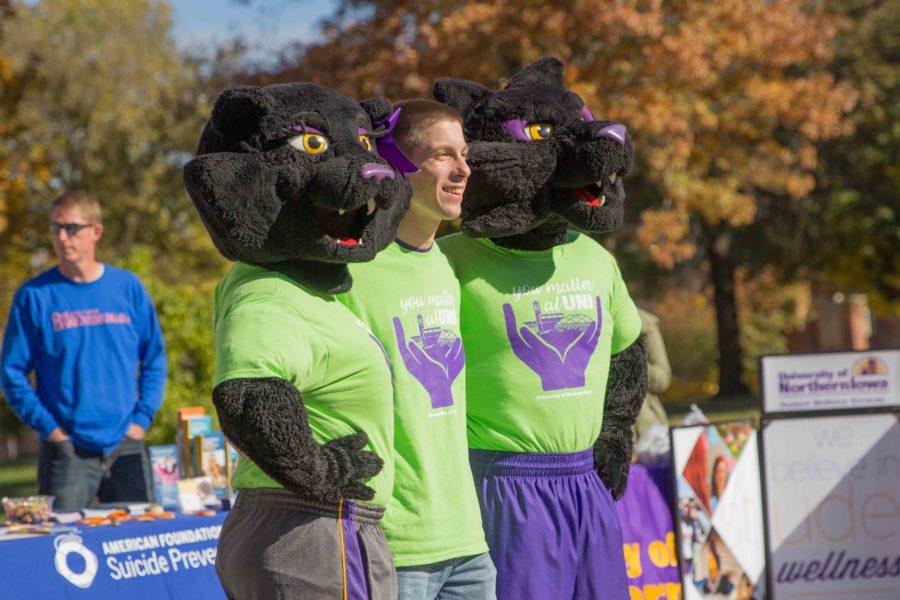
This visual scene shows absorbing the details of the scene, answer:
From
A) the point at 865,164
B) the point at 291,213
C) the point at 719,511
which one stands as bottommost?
the point at 719,511

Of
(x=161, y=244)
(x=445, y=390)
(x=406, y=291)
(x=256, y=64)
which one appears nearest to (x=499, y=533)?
(x=445, y=390)

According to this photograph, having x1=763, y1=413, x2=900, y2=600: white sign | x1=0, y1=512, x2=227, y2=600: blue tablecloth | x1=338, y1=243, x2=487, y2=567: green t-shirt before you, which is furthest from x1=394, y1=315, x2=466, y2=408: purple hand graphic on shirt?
x1=763, y1=413, x2=900, y2=600: white sign

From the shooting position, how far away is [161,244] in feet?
81.5

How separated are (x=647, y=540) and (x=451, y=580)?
2.26 metres

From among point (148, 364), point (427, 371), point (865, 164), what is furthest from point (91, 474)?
point (865, 164)

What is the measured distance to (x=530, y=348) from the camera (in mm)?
3873

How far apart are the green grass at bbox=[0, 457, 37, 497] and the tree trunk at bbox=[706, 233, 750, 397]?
12.7 meters

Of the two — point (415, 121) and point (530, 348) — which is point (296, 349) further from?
point (530, 348)

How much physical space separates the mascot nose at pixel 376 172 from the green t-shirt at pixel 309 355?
1.12 ft

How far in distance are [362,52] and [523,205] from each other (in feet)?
42.0

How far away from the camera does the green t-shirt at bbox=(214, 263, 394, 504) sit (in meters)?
2.78

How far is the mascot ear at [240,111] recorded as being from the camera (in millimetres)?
3000

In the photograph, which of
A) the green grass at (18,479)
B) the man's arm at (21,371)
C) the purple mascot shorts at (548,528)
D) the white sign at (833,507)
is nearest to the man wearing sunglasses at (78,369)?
the man's arm at (21,371)

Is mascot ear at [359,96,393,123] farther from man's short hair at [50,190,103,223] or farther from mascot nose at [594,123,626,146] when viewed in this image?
man's short hair at [50,190,103,223]
